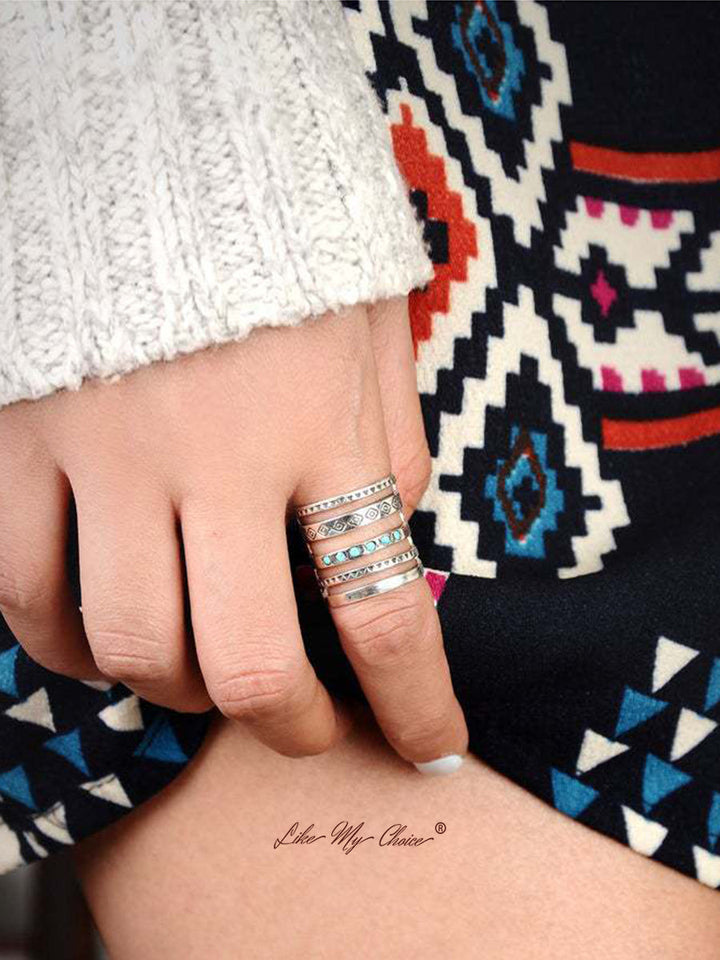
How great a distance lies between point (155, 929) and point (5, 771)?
0.48 feet

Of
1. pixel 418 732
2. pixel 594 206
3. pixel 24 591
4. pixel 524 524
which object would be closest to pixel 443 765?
pixel 418 732

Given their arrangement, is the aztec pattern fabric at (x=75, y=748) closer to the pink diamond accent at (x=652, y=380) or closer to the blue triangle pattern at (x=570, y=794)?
the blue triangle pattern at (x=570, y=794)

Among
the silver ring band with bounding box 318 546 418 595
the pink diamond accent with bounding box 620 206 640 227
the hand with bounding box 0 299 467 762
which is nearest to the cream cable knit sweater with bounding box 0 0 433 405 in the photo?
the hand with bounding box 0 299 467 762

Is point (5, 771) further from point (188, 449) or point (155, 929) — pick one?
point (188, 449)

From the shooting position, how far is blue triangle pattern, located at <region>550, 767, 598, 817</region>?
0.57 metres

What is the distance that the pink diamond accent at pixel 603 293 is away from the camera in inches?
26.6

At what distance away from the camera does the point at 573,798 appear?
568 millimetres

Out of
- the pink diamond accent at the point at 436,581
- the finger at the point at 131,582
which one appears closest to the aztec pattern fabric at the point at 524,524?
the pink diamond accent at the point at 436,581

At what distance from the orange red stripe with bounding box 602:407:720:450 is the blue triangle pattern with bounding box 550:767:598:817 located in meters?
0.23

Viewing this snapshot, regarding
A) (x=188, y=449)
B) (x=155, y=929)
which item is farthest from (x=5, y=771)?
(x=188, y=449)

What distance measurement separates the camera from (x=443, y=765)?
549 millimetres

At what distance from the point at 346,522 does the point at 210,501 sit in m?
0.07

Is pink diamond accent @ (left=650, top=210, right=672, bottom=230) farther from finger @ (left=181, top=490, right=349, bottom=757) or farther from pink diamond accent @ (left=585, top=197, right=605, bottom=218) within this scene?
finger @ (left=181, top=490, right=349, bottom=757)

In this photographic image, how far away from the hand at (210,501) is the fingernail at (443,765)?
4.4 inches
